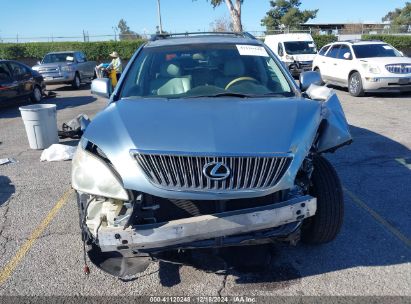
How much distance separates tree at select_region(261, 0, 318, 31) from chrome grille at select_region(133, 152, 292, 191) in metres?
68.1

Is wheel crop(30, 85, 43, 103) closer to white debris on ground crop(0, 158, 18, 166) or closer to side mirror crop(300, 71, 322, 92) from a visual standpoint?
white debris on ground crop(0, 158, 18, 166)

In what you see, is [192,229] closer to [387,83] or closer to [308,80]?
[308,80]

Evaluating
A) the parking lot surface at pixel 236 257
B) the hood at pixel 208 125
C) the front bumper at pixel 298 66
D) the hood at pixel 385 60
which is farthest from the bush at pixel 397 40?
the hood at pixel 208 125

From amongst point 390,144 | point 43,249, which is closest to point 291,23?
point 390,144

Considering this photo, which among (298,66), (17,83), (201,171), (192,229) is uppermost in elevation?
(201,171)

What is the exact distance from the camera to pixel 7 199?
16.2 feet

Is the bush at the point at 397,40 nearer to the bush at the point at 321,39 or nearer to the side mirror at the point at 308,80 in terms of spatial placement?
the bush at the point at 321,39

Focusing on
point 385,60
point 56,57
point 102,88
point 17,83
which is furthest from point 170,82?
point 56,57

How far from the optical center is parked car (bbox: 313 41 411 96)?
460 inches

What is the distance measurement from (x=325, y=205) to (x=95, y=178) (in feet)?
5.83

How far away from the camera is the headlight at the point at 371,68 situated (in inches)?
464

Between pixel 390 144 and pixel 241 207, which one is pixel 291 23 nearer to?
pixel 390 144

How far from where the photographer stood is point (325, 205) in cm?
325

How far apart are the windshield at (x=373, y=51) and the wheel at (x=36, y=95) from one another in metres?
10.3
